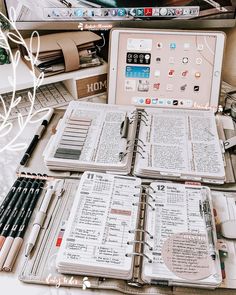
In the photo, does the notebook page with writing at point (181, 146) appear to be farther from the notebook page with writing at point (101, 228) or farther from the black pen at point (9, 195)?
the black pen at point (9, 195)

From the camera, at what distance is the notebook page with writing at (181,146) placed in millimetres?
862

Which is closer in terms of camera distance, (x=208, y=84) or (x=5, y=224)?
(x=5, y=224)

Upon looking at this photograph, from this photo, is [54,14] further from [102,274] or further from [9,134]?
[102,274]

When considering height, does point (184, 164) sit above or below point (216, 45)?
below

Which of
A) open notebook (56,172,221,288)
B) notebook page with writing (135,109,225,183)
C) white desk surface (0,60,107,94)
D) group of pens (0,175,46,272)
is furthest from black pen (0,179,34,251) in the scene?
white desk surface (0,60,107,94)

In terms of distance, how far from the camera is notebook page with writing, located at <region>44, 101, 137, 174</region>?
881mm

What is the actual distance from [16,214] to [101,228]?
181 mm

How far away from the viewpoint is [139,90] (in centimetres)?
112

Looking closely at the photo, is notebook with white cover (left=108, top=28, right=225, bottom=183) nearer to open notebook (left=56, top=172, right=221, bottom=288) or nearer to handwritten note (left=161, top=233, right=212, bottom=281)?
open notebook (left=56, top=172, right=221, bottom=288)

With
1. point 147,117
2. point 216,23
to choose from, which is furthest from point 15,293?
point 216,23

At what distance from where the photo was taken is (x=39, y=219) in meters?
0.75

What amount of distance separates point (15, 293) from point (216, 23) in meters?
0.96

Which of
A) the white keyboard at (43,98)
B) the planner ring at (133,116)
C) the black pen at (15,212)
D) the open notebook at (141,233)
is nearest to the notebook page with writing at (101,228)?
the open notebook at (141,233)

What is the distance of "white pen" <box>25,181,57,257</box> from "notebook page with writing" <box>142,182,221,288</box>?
21 centimetres
